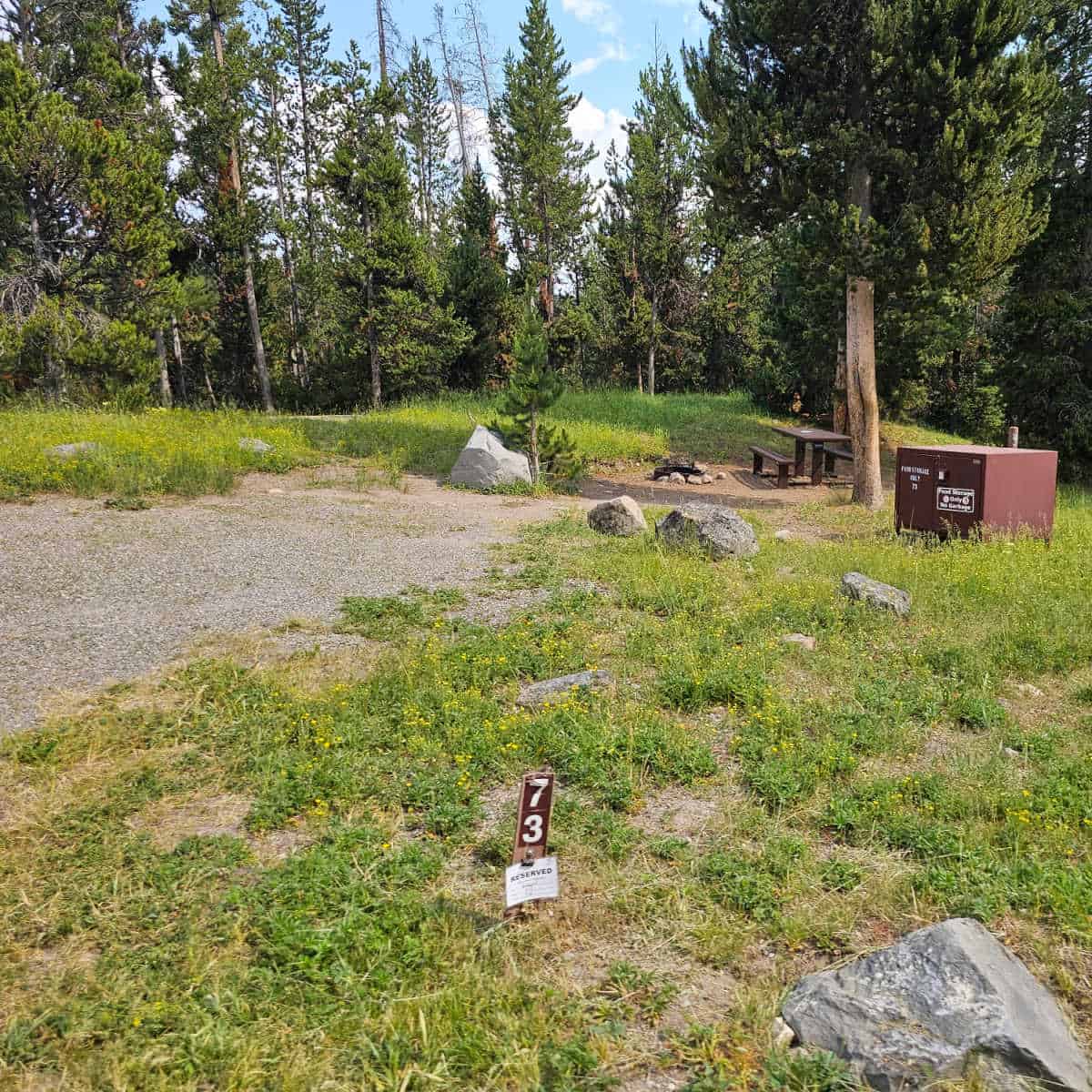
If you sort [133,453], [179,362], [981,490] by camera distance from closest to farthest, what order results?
[981,490]
[133,453]
[179,362]

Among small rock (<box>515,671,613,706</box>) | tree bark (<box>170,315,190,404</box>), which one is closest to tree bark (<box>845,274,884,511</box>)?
small rock (<box>515,671,613,706</box>)

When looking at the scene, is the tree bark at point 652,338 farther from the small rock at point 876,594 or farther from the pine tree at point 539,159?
the small rock at point 876,594

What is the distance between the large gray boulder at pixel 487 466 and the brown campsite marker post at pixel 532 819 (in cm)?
1009

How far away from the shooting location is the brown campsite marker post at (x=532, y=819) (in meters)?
2.74

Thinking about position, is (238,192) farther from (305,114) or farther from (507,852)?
(507,852)

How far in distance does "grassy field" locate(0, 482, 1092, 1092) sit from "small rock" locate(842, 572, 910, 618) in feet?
2.07

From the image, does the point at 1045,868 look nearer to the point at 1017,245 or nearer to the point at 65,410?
the point at 1017,245

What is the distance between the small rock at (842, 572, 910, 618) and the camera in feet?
21.0

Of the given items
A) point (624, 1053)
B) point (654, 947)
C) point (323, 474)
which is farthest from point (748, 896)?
point (323, 474)

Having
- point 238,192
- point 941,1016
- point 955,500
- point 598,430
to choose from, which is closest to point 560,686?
point 941,1016

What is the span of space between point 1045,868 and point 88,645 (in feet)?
19.6

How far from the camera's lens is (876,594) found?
652 cm

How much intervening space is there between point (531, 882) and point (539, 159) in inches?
1100

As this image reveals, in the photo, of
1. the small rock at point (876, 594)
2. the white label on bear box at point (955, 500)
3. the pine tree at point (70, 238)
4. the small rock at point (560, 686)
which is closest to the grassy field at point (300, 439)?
the pine tree at point (70, 238)
